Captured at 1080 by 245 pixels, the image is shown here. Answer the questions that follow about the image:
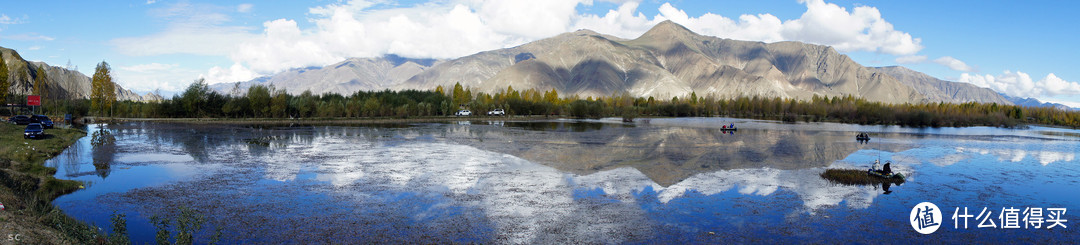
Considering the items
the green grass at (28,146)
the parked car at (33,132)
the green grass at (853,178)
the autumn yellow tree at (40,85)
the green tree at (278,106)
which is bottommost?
the green grass at (853,178)

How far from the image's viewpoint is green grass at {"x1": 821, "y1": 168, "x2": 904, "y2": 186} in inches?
978

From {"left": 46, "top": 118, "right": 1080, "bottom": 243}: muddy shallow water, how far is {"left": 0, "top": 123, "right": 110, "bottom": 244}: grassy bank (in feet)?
2.86

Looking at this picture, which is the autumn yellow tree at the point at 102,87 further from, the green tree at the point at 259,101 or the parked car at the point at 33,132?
the parked car at the point at 33,132

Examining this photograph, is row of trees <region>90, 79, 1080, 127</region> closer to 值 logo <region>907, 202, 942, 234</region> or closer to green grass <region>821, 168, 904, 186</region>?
green grass <region>821, 168, 904, 186</region>

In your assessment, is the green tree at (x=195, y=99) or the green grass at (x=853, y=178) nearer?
the green grass at (x=853, y=178)

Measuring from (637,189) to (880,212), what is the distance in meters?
8.00

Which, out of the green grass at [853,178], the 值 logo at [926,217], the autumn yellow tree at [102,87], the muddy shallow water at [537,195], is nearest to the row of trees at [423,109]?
the autumn yellow tree at [102,87]

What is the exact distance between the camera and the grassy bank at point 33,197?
11.4 m

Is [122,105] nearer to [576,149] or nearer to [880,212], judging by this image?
[576,149]

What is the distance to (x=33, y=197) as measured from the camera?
16.7 meters

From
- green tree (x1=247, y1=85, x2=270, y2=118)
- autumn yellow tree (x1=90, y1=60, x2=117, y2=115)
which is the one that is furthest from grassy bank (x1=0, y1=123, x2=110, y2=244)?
green tree (x1=247, y1=85, x2=270, y2=118)

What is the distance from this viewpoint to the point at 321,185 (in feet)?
71.3

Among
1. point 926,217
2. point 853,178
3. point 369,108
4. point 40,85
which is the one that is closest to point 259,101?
point 369,108

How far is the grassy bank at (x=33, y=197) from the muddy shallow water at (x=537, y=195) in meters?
0.87
